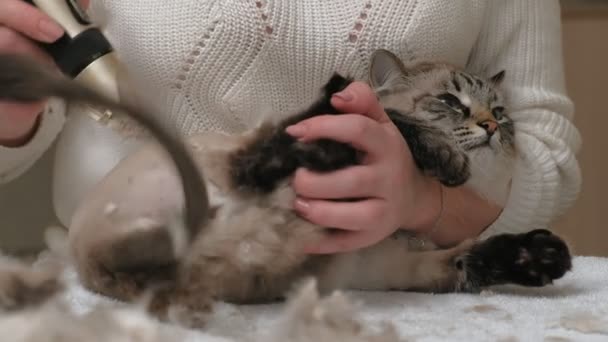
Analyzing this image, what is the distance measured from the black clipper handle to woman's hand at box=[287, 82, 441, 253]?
217mm

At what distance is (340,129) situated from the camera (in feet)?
2.43

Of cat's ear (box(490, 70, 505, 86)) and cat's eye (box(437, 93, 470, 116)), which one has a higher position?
cat's eye (box(437, 93, 470, 116))

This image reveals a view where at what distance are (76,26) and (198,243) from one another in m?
0.27

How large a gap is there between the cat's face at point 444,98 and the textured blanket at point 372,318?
8.4 inches

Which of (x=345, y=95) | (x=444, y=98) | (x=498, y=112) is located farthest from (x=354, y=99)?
(x=498, y=112)

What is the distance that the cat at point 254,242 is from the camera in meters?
0.70

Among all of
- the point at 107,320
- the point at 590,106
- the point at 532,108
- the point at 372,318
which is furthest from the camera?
the point at 590,106

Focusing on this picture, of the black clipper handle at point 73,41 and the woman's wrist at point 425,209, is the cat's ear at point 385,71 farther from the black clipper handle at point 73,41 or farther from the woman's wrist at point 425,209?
the black clipper handle at point 73,41

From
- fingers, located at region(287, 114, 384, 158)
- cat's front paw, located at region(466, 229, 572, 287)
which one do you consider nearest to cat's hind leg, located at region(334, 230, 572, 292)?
cat's front paw, located at region(466, 229, 572, 287)

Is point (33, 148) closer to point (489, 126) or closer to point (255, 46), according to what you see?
point (255, 46)

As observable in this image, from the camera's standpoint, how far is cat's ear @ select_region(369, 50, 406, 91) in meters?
1.07

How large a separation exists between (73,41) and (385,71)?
1.51 feet

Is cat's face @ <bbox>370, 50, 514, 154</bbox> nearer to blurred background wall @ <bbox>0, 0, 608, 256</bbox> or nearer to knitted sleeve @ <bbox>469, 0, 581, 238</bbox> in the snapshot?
knitted sleeve @ <bbox>469, 0, 581, 238</bbox>

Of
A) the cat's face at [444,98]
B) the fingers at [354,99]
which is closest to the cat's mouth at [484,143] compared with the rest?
the cat's face at [444,98]
